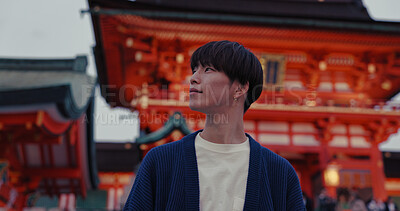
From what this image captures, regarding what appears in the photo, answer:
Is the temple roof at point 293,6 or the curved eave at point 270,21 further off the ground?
the temple roof at point 293,6

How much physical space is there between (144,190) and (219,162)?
1.23ft

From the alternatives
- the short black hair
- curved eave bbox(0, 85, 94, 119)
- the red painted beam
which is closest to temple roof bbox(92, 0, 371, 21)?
the red painted beam

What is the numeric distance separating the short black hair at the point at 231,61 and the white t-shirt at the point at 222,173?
336 millimetres

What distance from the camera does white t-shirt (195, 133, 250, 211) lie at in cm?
170

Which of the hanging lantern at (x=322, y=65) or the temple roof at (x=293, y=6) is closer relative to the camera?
the hanging lantern at (x=322, y=65)

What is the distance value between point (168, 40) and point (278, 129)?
15.8 feet

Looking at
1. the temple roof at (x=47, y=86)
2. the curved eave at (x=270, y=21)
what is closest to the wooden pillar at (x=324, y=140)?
the curved eave at (x=270, y=21)

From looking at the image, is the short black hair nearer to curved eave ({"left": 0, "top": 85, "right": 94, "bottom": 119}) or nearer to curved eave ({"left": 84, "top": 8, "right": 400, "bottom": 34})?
curved eave ({"left": 0, "top": 85, "right": 94, "bottom": 119})

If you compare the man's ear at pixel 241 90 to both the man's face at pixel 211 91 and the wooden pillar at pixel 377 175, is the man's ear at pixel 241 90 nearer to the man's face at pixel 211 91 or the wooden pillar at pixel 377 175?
the man's face at pixel 211 91

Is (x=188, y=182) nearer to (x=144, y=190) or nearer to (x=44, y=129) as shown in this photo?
(x=144, y=190)

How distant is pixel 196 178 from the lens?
1.71 meters

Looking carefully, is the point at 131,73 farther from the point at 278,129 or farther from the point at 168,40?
the point at 278,129

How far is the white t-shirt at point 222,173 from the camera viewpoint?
1695 mm

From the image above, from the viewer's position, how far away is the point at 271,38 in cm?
1234
